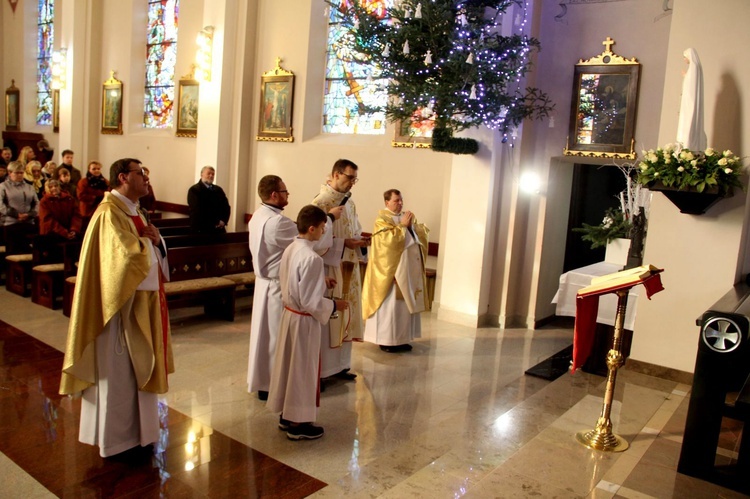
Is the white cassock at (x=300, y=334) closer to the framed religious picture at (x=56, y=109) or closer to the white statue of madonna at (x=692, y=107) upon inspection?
the white statue of madonna at (x=692, y=107)

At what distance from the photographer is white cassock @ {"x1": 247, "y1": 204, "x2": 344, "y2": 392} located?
191 inches

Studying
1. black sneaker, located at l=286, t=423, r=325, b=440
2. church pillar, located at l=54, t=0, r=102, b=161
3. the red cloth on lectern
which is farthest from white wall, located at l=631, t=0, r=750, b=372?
church pillar, located at l=54, t=0, r=102, b=161

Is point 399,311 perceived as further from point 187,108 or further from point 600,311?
point 187,108

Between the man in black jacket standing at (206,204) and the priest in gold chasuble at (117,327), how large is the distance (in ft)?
17.2

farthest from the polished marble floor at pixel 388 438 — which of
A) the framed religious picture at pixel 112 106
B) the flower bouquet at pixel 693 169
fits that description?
the framed religious picture at pixel 112 106

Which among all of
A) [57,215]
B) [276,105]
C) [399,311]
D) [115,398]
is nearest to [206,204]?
[57,215]

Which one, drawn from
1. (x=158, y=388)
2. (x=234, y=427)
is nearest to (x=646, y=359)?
(x=234, y=427)

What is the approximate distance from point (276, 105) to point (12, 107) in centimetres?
1089

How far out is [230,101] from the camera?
37.9 feet

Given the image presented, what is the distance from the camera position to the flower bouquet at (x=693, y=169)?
16.7 feet

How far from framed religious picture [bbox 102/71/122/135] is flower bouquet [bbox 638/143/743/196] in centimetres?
1244

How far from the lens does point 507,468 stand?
395cm

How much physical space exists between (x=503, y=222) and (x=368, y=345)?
256 cm

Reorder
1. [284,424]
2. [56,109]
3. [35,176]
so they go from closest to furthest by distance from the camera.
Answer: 1. [284,424]
2. [35,176]
3. [56,109]
